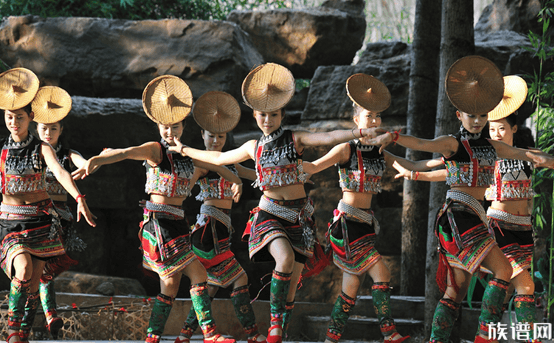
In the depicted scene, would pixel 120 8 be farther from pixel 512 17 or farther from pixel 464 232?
pixel 464 232

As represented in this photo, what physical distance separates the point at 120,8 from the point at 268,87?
6879 millimetres

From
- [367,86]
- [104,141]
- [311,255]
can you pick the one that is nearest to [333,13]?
[104,141]

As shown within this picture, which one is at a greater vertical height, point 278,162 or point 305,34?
point 305,34

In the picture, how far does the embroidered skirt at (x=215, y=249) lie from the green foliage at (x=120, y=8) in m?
5.79

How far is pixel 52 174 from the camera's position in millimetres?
5734

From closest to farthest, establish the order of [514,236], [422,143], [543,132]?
[422,143]
[514,236]
[543,132]

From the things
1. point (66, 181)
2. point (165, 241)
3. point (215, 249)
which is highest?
point (66, 181)

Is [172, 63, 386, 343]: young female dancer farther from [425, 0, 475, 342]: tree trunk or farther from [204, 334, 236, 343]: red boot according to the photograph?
[425, 0, 475, 342]: tree trunk

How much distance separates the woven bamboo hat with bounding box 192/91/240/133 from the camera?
16.2 ft

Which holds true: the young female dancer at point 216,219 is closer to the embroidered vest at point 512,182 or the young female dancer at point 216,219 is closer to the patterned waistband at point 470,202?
the patterned waistband at point 470,202

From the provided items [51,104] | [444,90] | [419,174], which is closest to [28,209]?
[51,104]

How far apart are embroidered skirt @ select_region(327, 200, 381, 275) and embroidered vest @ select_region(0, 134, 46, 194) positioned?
7.54 ft

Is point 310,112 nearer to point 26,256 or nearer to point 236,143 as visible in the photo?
point 236,143

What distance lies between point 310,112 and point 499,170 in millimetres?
3276
